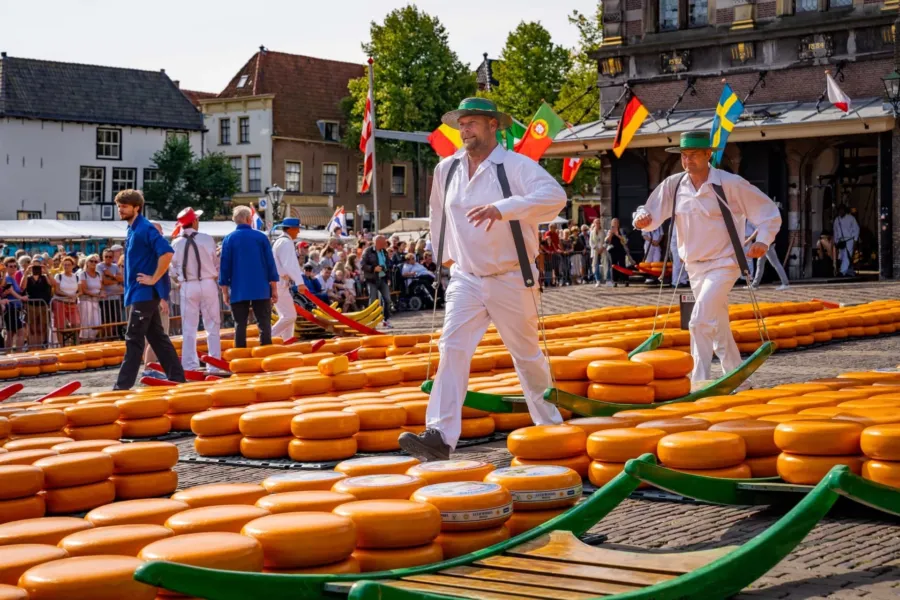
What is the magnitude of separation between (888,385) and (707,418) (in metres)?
1.61

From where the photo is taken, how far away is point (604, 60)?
32594 millimetres

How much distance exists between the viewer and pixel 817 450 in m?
5.65

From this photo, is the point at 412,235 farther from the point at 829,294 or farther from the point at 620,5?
the point at 829,294

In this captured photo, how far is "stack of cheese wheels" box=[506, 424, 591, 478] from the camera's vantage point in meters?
6.37

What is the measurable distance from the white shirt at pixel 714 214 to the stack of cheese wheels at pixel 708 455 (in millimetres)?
4060

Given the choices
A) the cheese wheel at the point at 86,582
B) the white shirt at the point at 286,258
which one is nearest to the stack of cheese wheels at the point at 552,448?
the cheese wheel at the point at 86,582

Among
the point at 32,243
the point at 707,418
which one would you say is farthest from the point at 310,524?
the point at 32,243

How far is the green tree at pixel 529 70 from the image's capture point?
55781 millimetres

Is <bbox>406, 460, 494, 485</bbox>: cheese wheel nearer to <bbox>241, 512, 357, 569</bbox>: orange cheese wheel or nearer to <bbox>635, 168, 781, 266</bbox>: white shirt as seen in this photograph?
<bbox>241, 512, 357, 569</bbox>: orange cheese wheel

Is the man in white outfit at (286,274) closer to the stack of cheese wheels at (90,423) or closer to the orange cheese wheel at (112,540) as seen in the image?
the stack of cheese wheels at (90,423)

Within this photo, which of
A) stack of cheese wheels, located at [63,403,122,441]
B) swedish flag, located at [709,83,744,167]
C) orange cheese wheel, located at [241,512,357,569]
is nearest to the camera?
orange cheese wheel, located at [241,512,357,569]

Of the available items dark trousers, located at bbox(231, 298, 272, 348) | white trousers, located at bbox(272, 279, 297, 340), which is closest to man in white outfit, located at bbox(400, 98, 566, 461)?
dark trousers, located at bbox(231, 298, 272, 348)

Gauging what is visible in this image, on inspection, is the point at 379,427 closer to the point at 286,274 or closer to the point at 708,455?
the point at 708,455

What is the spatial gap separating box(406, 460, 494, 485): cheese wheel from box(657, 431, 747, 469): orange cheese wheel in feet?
3.17
